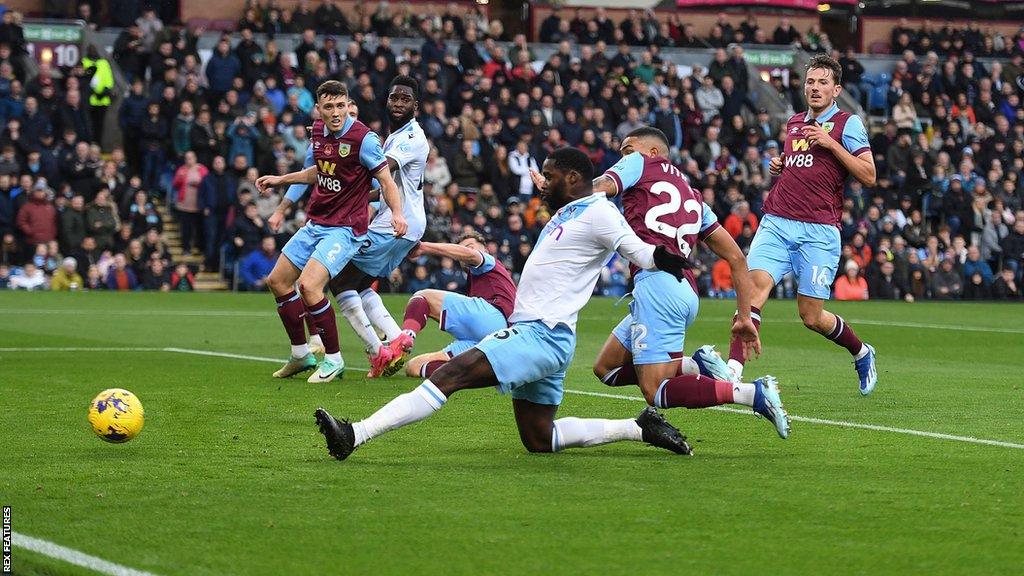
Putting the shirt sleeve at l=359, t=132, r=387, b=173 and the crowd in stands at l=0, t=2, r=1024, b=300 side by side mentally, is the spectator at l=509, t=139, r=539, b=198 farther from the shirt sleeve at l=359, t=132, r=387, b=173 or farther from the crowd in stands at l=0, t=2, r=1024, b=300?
the shirt sleeve at l=359, t=132, r=387, b=173

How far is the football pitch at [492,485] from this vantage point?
564 cm

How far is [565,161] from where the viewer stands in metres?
7.88

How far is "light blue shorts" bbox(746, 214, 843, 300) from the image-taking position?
39.7ft

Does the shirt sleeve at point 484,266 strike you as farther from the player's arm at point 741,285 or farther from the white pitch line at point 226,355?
the player's arm at point 741,285

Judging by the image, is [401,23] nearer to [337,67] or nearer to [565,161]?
[337,67]

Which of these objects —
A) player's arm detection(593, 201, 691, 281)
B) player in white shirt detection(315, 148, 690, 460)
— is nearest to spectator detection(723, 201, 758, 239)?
player in white shirt detection(315, 148, 690, 460)

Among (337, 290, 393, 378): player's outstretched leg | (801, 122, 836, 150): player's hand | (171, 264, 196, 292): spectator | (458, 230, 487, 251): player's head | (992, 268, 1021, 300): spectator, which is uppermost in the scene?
(801, 122, 836, 150): player's hand

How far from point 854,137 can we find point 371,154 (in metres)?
3.94

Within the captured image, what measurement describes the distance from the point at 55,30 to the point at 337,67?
605 centimetres

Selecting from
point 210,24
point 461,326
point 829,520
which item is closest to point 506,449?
point 829,520

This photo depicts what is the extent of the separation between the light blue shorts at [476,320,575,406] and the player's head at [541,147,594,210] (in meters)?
0.70

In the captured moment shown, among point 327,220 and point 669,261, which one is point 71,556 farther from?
point 327,220

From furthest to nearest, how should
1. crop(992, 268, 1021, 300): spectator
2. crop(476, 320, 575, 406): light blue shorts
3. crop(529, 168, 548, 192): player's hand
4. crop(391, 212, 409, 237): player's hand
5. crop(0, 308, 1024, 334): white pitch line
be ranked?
1. crop(992, 268, 1021, 300): spectator
2. crop(0, 308, 1024, 334): white pitch line
3. crop(391, 212, 409, 237): player's hand
4. crop(529, 168, 548, 192): player's hand
5. crop(476, 320, 575, 406): light blue shorts

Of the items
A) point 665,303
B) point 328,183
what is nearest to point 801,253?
point 665,303
